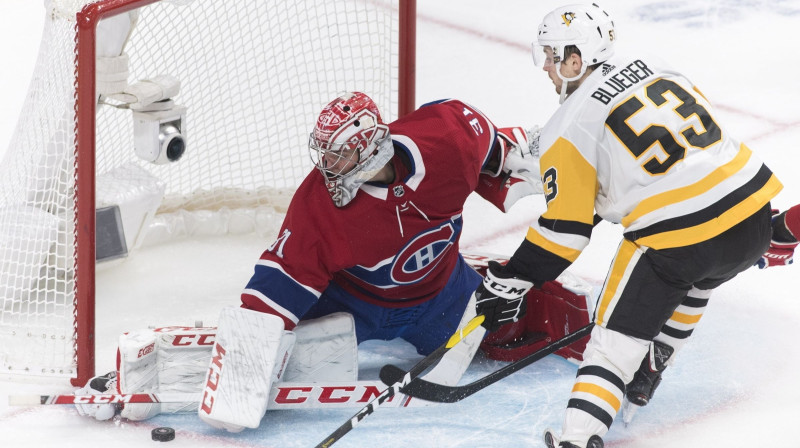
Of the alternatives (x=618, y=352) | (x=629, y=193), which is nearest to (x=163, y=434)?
(x=618, y=352)

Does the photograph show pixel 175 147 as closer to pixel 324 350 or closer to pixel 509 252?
pixel 324 350

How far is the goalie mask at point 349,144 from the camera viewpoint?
2889 mm

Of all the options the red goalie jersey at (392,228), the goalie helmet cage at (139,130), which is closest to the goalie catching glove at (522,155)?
the red goalie jersey at (392,228)

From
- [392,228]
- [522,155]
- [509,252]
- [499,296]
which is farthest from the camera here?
[509,252]

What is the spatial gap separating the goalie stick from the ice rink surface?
0.09 meters

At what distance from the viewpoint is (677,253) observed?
8.89 feet

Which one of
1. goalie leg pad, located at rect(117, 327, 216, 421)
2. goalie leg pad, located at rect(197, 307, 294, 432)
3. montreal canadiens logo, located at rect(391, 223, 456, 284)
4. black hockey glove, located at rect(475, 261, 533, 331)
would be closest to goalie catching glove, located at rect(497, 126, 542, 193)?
montreal canadiens logo, located at rect(391, 223, 456, 284)

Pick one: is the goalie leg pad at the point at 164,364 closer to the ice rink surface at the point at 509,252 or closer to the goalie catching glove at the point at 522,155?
the ice rink surface at the point at 509,252

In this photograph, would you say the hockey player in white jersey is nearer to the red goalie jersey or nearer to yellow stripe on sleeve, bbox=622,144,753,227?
yellow stripe on sleeve, bbox=622,144,753,227

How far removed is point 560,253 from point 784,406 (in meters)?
0.77

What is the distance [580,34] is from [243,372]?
40.8 inches

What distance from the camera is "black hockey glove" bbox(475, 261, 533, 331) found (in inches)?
113

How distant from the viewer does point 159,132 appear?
3.32 meters

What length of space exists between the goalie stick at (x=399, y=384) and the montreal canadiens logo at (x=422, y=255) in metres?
0.18
